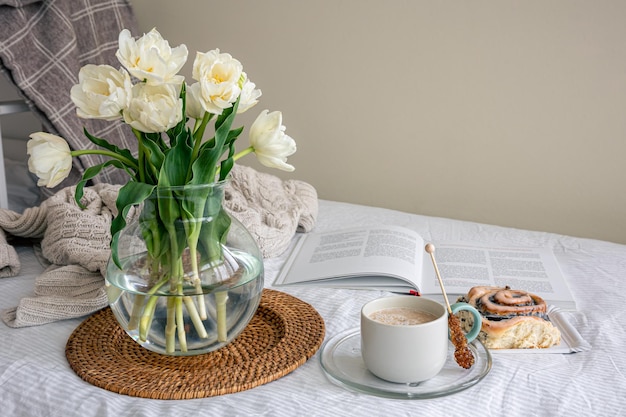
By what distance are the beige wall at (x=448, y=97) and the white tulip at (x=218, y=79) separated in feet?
4.19

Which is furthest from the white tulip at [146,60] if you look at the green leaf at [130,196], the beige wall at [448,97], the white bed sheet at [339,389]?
the beige wall at [448,97]

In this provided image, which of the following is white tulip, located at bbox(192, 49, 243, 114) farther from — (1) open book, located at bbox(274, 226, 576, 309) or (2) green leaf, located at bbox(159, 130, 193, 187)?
(1) open book, located at bbox(274, 226, 576, 309)

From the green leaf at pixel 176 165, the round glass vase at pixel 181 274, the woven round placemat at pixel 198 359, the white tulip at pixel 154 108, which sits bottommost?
the woven round placemat at pixel 198 359

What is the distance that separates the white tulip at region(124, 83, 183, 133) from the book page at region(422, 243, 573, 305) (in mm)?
540

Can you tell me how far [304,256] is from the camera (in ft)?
4.15

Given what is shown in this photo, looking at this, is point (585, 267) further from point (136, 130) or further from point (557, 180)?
point (136, 130)

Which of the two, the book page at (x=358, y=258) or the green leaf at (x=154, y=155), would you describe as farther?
the book page at (x=358, y=258)

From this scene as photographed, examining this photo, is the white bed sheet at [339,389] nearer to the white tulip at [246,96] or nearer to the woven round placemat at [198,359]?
the woven round placemat at [198,359]

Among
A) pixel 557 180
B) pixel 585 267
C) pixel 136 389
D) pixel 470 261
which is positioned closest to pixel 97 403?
pixel 136 389

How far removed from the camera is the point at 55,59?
66.9 inches

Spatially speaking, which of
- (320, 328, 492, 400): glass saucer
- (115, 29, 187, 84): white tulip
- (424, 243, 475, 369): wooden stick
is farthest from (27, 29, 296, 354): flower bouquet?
(424, 243, 475, 369): wooden stick

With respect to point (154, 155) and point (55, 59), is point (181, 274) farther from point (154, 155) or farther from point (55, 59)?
point (55, 59)

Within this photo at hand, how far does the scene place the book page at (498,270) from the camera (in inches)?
43.3

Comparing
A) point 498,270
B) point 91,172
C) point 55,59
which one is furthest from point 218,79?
point 55,59
